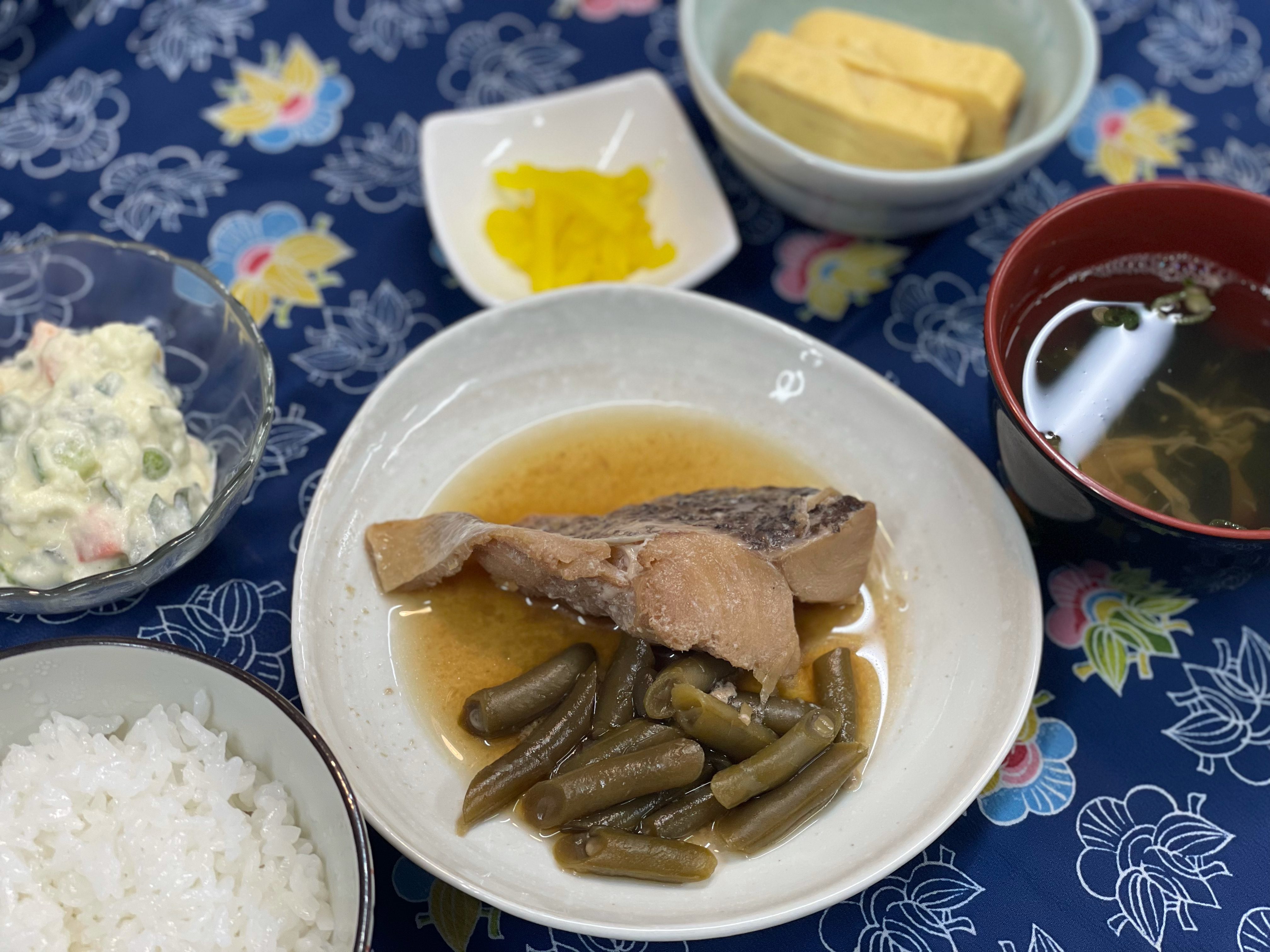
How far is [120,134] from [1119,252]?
298 cm

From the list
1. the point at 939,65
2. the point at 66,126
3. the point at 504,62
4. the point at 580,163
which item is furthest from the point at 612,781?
the point at 66,126

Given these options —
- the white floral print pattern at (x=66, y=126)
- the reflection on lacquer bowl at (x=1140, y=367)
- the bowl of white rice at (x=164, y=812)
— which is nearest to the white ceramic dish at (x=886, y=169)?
the reflection on lacquer bowl at (x=1140, y=367)

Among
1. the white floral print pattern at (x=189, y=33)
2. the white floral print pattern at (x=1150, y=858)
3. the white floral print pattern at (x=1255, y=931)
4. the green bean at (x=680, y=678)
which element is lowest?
the white floral print pattern at (x=1255, y=931)

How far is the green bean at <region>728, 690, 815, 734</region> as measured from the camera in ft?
7.47

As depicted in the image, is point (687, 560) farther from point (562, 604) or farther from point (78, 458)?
point (78, 458)

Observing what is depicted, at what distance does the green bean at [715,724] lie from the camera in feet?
7.05

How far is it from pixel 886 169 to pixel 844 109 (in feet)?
0.69

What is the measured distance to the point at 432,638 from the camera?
248cm

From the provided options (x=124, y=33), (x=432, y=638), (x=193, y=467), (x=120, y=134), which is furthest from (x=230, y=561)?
(x=124, y=33)

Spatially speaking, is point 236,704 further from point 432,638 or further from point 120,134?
point 120,134

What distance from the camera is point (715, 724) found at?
2162 millimetres

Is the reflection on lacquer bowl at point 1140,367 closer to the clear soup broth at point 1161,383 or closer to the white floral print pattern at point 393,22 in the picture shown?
the clear soup broth at point 1161,383

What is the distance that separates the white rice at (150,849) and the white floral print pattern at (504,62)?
2308 mm

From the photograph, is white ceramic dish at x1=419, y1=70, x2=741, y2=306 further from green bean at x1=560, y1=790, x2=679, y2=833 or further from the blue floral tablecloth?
green bean at x1=560, y1=790, x2=679, y2=833
